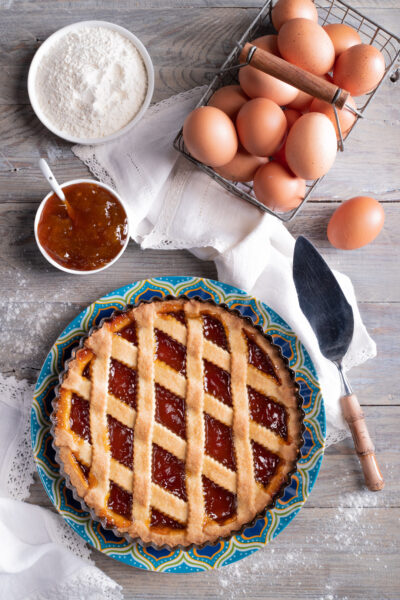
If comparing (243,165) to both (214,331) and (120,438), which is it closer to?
(214,331)

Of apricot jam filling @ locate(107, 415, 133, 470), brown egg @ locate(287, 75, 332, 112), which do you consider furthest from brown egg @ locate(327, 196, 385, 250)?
apricot jam filling @ locate(107, 415, 133, 470)

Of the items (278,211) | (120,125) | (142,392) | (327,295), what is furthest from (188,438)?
(120,125)

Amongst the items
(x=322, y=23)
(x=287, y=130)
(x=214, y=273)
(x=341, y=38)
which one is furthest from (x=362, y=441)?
(x=322, y=23)

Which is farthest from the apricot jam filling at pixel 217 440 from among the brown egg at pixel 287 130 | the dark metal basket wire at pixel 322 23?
the brown egg at pixel 287 130

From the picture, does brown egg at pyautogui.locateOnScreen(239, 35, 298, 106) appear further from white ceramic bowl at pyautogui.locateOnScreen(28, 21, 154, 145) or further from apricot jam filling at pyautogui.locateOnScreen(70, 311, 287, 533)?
apricot jam filling at pyautogui.locateOnScreen(70, 311, 287, 533)

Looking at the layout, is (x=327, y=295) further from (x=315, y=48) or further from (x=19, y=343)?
(x=19, y=343)
